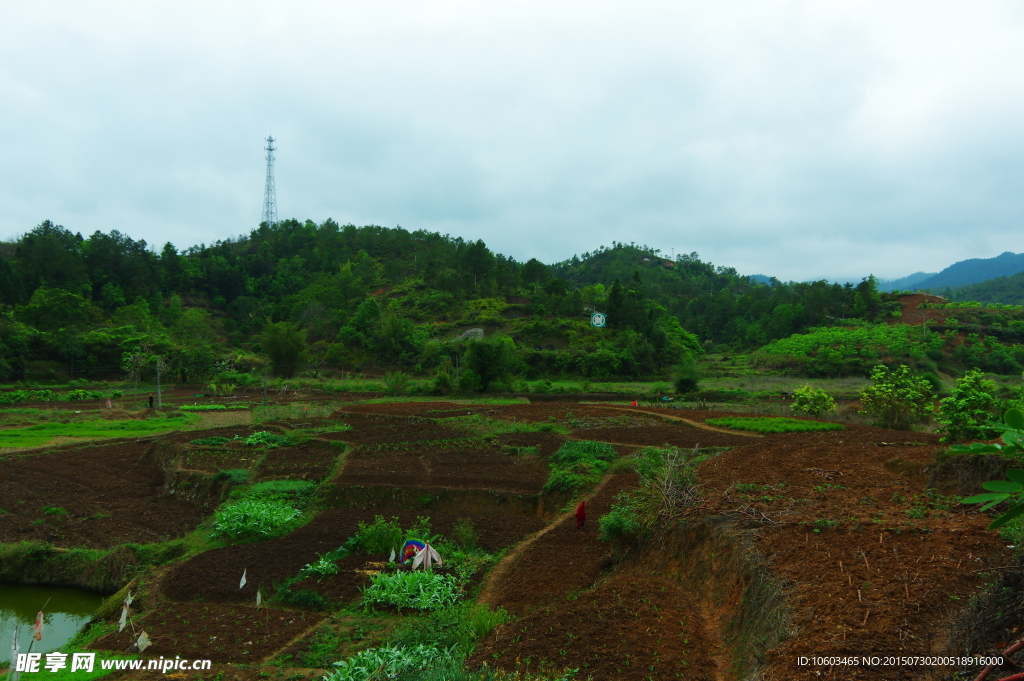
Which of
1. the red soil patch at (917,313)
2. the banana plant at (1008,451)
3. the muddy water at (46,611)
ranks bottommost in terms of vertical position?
the muddy water at (46,611)

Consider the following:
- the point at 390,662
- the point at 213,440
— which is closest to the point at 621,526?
the point at 390,662

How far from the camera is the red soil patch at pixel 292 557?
36.9ft

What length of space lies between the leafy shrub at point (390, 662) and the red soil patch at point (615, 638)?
626 millimetres

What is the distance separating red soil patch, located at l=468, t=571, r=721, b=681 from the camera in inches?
258

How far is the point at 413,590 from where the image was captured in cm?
1062

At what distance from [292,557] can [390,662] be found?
5.55 m

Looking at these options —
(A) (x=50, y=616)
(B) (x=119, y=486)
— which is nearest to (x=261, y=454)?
(B) (x=119, y=486)

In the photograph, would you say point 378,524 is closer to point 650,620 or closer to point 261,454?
point 650,620

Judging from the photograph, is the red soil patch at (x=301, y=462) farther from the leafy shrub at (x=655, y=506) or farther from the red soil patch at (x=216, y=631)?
the leafy shrub at (x=655, y=506)

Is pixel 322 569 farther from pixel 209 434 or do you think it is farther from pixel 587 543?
pixel 209 434

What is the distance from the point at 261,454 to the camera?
68.7 feet

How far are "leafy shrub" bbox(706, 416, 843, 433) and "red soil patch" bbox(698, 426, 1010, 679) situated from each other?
10452mm

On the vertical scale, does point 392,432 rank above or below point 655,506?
below

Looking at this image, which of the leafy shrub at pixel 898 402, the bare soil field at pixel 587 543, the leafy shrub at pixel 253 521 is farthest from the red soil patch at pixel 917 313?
the leafy shrub at pixel 253 521
